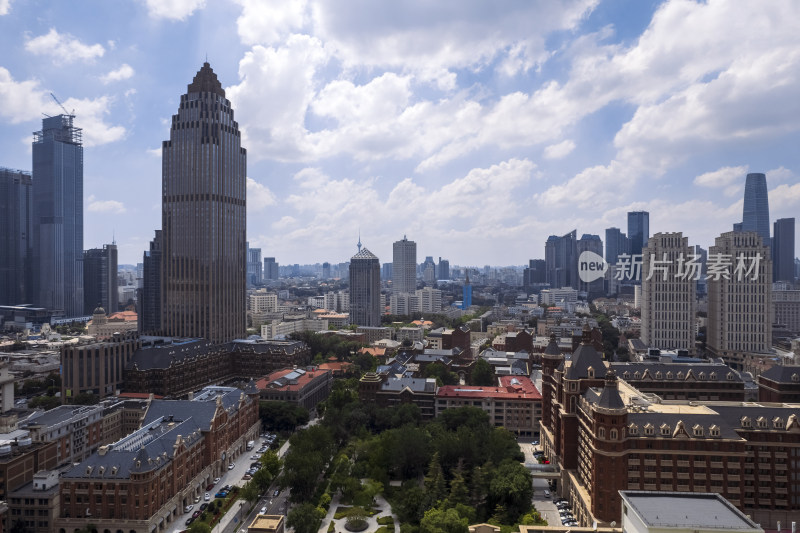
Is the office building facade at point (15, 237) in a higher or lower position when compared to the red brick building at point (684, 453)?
higher

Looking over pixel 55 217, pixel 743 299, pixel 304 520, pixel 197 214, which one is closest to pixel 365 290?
pixel 197 214

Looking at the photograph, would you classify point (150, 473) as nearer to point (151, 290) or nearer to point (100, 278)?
point (151, 290)

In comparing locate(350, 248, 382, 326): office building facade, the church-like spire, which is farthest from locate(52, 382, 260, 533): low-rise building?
locate(350, 248, 382, 326): office building facade

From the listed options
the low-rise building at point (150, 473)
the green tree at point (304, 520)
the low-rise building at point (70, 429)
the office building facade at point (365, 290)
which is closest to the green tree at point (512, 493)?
the green tree at point (304, 520)

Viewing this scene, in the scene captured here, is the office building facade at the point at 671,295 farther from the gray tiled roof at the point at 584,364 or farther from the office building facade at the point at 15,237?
the office building facade at the point at 15,237

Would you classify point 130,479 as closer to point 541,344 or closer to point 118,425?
point 118,425

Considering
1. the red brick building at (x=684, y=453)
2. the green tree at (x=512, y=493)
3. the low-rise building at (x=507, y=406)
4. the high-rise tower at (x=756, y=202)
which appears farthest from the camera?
the high-rise tower at (x=756, y=202)

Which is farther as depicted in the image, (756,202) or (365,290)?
(756,202)
